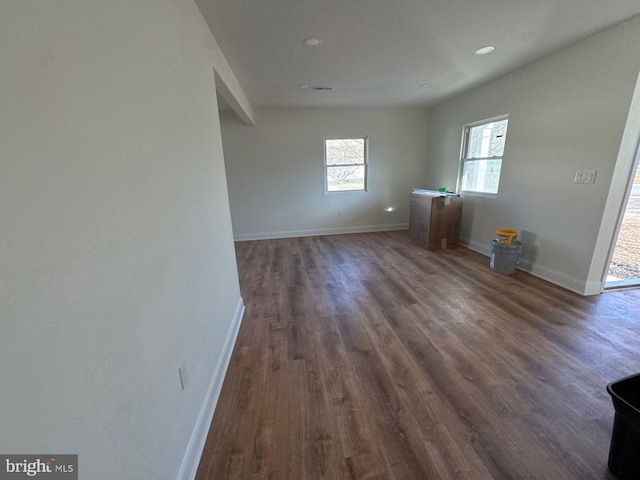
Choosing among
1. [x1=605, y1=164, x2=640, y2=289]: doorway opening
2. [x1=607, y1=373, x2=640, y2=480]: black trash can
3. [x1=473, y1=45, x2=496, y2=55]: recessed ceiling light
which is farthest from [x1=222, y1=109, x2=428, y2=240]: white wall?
[x1=607, y1=373, x2=640, y2=480]: black trash can

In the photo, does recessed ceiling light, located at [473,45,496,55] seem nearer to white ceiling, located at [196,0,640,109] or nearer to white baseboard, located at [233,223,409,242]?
white ceiling, located at [196,0,640,109]

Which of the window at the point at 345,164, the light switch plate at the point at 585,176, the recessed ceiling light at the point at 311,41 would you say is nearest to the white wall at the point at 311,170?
the window at the point at 345,164

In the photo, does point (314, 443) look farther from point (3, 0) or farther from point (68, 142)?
point (3, 0)

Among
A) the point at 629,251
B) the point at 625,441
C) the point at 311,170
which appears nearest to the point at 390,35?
the point at 625,441

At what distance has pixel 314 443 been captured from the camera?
1319 millimetres

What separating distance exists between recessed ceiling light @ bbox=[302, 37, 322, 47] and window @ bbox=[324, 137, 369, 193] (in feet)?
9.12

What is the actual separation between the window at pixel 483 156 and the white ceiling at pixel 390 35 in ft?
2.36

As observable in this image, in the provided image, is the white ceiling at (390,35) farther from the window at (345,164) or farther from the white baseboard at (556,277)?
the white baseboard at (556,277)

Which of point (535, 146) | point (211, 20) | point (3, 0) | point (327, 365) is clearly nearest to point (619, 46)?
point (535, 146)

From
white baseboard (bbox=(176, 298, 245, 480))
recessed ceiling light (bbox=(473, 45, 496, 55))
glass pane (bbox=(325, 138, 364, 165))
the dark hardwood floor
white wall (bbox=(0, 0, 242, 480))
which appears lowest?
the dark hardwood floor

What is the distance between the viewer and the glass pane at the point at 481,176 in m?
3.79

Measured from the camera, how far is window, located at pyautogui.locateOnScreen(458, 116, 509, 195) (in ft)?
12.1

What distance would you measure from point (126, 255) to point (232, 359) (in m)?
1.39

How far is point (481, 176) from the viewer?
13.4ft
